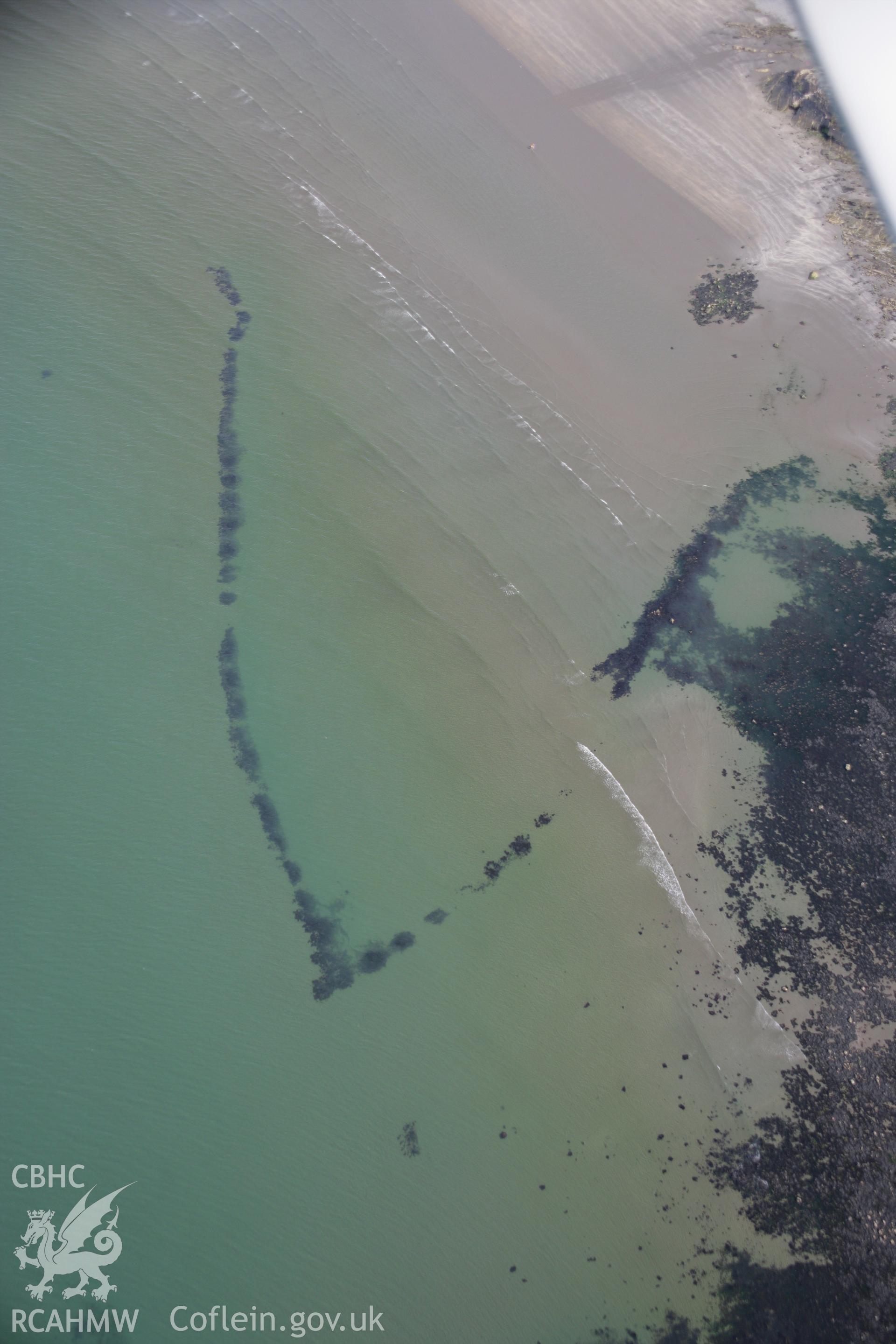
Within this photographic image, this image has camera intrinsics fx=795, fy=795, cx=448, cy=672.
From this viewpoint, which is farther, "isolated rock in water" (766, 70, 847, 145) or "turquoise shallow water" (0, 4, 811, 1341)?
"isolated rock in water" (766, 70, 847, 145)

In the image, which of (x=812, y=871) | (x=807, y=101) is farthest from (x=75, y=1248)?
(x=807, y=101)

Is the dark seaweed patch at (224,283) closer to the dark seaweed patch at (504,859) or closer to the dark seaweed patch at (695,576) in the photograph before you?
the dark seaweed patch at (695,576)

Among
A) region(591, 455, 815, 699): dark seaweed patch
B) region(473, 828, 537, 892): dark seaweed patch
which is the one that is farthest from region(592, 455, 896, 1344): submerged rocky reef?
region(473, 828, 537, 892): dark seaweed patch

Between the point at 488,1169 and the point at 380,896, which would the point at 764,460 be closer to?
the point at 380,896

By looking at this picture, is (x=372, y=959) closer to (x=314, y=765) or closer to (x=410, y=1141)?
(x=410, y=1141)

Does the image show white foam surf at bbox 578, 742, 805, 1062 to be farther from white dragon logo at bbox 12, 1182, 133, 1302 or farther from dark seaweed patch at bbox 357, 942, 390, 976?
white dragon logo at bbox 12, 1182, 133, 1302

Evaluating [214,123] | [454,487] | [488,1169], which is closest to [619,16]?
[214,123]
